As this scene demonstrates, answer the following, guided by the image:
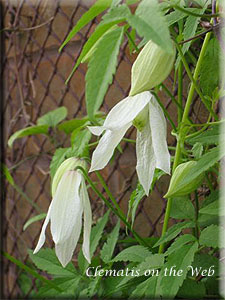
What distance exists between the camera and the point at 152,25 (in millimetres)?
255

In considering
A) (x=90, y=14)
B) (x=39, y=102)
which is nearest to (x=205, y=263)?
(x=90, y=14)

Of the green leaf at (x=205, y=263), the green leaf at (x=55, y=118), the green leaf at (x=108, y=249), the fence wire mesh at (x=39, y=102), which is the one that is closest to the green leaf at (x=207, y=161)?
the green leaf at (x=205, y=263)

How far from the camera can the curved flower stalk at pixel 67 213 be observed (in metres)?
0.42

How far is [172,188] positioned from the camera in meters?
0.40

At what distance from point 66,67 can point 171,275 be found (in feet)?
2.35

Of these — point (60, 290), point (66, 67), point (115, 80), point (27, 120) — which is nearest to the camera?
point (60, 290)

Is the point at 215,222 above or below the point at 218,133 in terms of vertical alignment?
below

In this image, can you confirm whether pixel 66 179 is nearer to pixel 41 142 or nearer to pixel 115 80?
pixel 115 80

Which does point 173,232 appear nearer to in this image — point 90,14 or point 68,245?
point 68,245

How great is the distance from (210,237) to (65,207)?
131 millimetres

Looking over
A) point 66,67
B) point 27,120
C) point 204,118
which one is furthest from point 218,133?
point 27,120

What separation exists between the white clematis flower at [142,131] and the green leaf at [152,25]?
0.11 m

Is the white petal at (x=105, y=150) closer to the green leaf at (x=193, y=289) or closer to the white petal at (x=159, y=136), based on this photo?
the white petal at (x=159, y=136)

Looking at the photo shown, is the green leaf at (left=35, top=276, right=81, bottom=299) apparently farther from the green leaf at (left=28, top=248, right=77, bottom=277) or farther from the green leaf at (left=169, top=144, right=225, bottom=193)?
the green leaf at (left=169, top=144, right=225, bottom=193)
